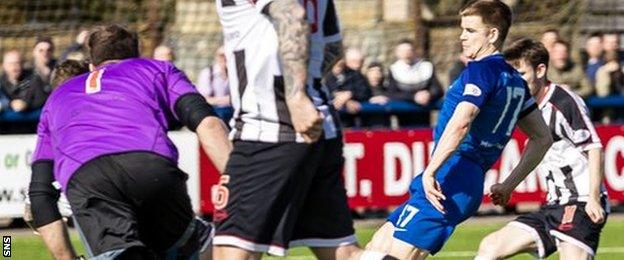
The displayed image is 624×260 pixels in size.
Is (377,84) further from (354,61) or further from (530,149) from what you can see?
(530,149)

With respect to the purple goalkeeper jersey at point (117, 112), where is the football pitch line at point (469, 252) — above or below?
below

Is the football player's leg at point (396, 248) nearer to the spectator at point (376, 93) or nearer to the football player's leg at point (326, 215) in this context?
the football player's leg at point (326, 215)

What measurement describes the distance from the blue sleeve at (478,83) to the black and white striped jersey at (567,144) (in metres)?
1.61

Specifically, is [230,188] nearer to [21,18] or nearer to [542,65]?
[542,65]

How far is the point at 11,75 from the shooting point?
16969mm

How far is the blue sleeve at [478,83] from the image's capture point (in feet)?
27.2

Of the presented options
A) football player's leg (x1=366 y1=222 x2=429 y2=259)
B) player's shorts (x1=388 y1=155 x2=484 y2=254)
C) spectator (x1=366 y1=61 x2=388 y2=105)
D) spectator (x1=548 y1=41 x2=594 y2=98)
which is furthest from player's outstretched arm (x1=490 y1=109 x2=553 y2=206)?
spectator (x1=366 y1=61 x2=388 y2=105)

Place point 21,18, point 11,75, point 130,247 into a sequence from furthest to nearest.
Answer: point 21,18
point 11,75
point 130,247

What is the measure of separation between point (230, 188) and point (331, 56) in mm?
728

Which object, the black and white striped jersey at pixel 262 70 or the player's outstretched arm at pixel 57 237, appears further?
the player's outstretched arm at pixel 57 237

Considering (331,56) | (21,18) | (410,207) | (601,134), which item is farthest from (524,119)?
(21,18)

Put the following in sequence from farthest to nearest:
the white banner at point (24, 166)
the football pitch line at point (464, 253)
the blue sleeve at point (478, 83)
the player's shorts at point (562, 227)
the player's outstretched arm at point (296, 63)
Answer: the white banner at point (24, 166)
the football pitch line at point (464, 253)
the player's shorts at point (562, 227)
the blue sleeve at point (478, 83)
the player's outstretched arm at point (296, 63)

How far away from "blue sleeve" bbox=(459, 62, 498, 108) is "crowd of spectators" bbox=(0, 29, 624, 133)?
8489 mm

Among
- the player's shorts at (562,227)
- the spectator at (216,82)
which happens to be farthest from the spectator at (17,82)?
the player's shorts at (562,227)
